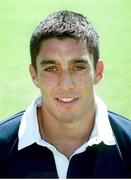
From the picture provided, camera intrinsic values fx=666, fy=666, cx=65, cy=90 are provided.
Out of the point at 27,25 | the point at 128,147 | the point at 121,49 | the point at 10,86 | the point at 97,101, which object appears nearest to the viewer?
the point at 128,147

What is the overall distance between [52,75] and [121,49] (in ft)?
17.8

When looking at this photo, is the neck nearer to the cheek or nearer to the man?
the man

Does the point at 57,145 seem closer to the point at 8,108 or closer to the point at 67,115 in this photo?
the point at 67,115

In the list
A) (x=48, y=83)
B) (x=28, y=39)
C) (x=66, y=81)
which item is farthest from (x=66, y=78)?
(x=28, y=39)

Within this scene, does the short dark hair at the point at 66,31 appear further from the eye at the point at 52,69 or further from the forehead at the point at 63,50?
the eye at the point at 52,69

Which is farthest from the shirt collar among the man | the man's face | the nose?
the nose

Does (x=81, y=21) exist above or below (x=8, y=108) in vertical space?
above

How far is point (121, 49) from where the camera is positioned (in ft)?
31.3

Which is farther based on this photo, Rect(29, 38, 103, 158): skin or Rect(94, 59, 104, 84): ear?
Rect(94, 59, 104, 84): ear

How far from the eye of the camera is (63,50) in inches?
169

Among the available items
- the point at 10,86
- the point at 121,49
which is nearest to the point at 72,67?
the point at 10,86

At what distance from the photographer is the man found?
4.16m

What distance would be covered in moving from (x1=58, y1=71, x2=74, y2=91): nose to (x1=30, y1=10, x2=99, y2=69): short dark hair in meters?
0.28

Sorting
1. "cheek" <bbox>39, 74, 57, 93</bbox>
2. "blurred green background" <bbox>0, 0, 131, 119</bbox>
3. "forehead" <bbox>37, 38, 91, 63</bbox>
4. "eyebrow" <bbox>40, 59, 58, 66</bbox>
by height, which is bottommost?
"blurred green background" <bbox>0, 0, 131, 119</bbox>
